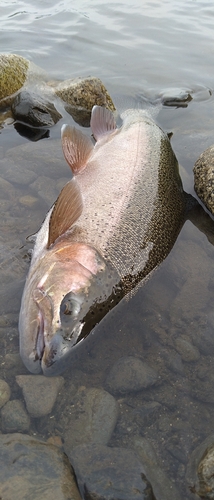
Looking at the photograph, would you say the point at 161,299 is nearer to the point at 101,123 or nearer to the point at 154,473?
the point at 154,473

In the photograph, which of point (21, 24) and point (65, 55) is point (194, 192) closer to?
point (65, 55)

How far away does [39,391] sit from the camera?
126 inches

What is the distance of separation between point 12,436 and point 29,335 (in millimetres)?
790

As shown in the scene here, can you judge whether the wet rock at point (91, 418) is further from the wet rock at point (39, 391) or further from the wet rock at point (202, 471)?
the wet rock at point (202, 471)

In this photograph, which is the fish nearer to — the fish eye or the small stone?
the fish eye

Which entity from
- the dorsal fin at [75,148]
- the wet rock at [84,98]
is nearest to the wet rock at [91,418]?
the dorsal fin at [75,148]

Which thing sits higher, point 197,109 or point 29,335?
point 197,109

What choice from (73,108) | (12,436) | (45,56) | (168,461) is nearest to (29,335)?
(12,436)

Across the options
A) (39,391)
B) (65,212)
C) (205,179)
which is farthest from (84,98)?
(39,391)

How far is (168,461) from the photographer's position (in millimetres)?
2912

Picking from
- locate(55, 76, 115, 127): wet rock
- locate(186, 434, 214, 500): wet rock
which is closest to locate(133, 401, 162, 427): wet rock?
locate(186, 434, 214, 500): wet rock

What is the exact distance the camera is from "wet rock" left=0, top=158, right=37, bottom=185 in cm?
550

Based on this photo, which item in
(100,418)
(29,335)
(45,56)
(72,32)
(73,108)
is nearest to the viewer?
(100,418)

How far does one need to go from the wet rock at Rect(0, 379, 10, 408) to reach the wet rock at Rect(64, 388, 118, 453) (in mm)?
512
